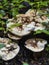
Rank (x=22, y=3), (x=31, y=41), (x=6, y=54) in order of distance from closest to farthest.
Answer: (x=6, y=54) → (x=31, y=41) → (x=22, y=3)

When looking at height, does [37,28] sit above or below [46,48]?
above

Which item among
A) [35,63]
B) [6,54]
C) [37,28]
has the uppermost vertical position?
[37,28]

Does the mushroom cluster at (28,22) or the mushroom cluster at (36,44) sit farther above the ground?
the mushroom cluster at (28,22)

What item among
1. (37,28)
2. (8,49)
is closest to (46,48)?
(37,28)

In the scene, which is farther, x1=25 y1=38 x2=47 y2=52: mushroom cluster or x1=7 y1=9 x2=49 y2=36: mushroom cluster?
x1=7 y1=9 x2=49 y2=36: mushroom cluster

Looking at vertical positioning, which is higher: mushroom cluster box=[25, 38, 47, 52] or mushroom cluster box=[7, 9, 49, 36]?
mushroom cluster box=[7, 9, 49, 36]

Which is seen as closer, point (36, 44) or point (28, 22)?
point (36, 44)

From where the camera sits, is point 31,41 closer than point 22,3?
Yes

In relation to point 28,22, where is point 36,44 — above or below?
below

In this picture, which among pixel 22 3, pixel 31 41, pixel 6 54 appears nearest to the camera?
pixel 6 54

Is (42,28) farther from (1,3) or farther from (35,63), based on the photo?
(1,3)

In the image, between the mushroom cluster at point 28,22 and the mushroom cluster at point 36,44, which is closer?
the mushroom cluster at point 36,44
